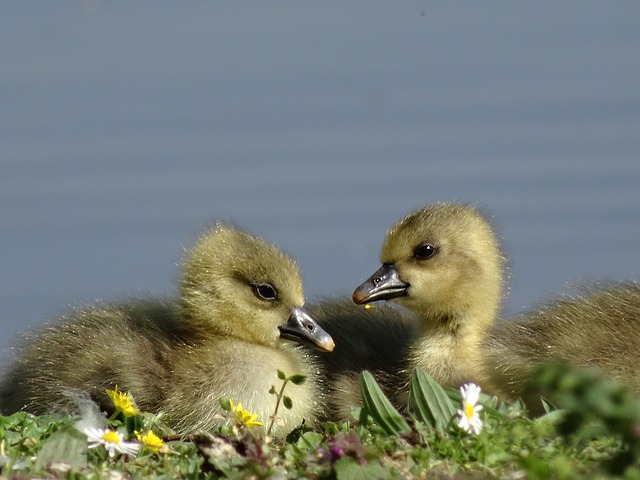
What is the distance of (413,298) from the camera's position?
4516 mm

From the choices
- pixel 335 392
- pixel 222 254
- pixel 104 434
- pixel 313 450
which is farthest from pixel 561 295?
pixel 104 434

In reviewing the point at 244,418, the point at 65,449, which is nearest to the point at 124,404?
the point at 244,418

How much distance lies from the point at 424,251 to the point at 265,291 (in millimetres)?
674

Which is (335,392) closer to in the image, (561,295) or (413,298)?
(413,298)

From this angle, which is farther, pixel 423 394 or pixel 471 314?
pixel 471 314

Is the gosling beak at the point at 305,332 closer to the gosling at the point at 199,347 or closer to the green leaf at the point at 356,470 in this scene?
the gosling at the point at 199,347

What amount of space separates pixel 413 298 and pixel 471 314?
219 millimetres

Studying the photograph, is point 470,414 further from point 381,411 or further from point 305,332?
point 305,332

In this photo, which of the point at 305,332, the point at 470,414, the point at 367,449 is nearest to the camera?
the point at 367,449

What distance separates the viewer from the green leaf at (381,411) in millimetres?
3166

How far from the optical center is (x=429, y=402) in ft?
10.7

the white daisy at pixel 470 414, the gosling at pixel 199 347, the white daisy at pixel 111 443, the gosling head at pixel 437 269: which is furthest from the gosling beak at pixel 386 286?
the white daisy at pixel 111 443

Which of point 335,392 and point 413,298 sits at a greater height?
point 413,298

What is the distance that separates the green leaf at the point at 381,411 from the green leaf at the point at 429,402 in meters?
0.07
